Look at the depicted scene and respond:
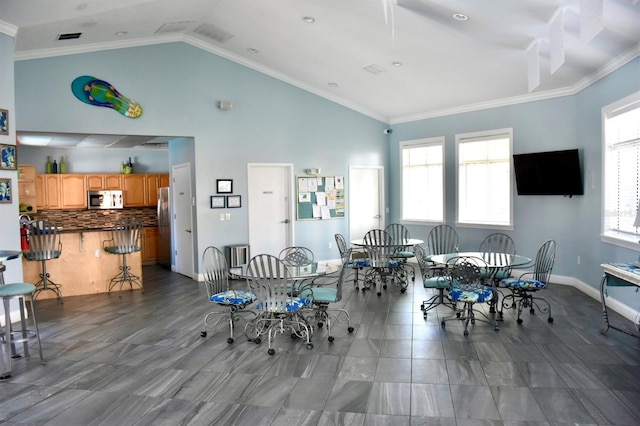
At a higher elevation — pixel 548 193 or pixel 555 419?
pixel 548 193

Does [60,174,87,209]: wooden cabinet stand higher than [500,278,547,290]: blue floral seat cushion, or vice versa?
[60,174,87,209]: wooden cabinet

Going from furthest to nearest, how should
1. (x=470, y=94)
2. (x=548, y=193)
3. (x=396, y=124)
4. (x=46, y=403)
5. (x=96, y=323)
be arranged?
(x=396, y=124) < (x=470, y=94) < (x=548, y=193) < (x=96, y=323) < (x=46, y=403)

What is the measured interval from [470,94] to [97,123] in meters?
5.93

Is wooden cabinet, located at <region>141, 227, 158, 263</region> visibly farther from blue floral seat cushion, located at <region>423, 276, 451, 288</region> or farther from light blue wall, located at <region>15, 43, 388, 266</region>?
blue floral seat cushion, located at <region>423, 276, 451, 288</region>

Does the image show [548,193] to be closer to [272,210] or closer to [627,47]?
[627,47]

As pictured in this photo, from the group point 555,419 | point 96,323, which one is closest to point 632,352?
point 555,419

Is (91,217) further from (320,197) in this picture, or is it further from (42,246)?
(320,197)

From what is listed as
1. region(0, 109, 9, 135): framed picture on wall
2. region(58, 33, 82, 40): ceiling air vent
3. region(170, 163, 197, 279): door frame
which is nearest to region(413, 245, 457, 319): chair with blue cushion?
region(170, 163, 197, 279): door frame

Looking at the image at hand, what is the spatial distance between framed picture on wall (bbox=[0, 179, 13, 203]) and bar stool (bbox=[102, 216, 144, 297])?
1.74 metres

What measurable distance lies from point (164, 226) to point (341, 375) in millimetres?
6535

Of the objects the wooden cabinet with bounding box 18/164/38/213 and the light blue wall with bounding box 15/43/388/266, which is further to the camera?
the wooden cabinet with bounding box 18/164/38/213

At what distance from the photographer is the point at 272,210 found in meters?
8.13

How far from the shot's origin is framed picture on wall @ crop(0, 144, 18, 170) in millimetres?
5004

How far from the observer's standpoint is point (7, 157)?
16.6 feet
